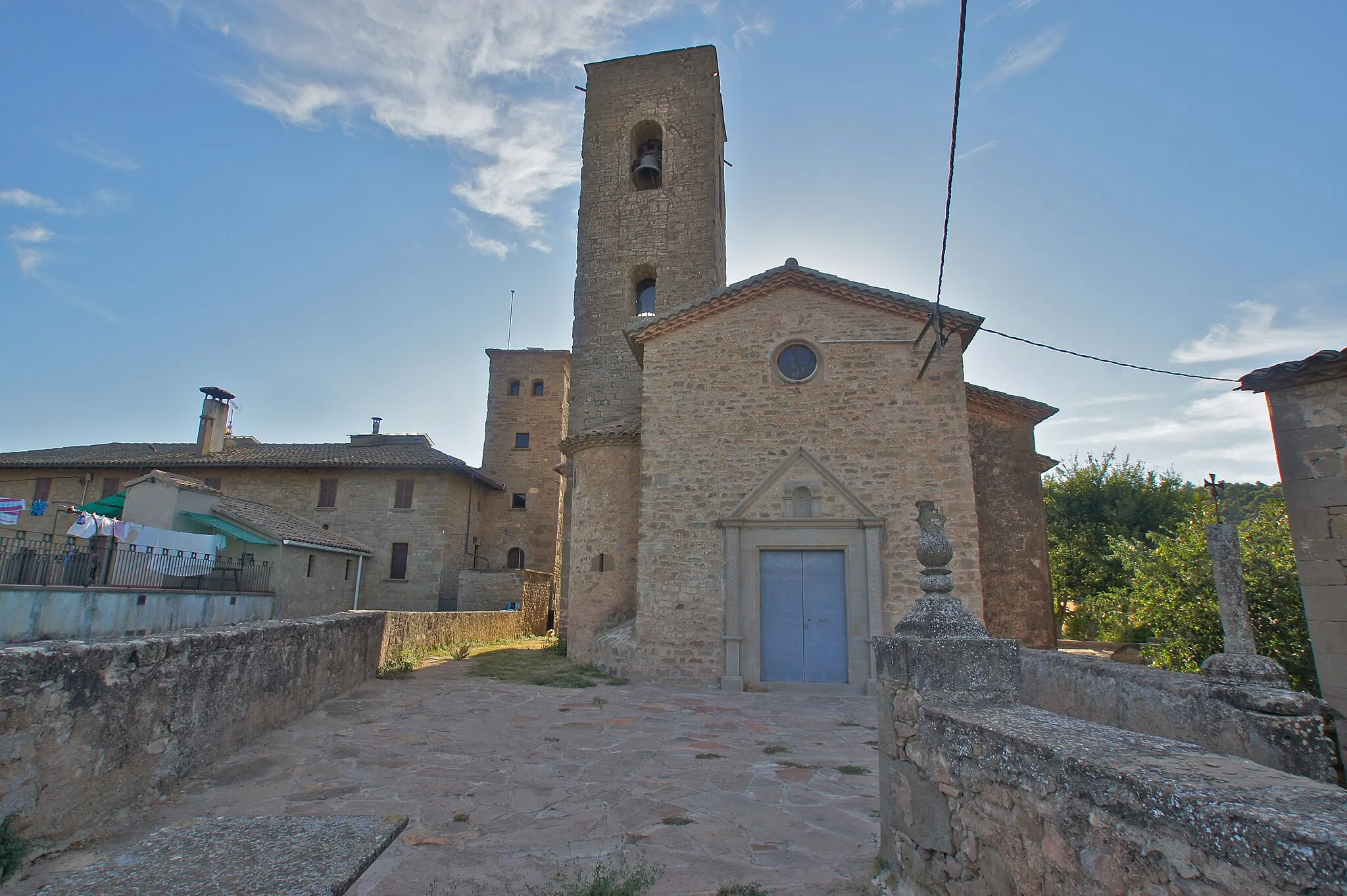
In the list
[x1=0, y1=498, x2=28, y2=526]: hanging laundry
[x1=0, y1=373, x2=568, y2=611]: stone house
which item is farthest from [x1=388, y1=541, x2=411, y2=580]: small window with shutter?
[x1=0, y1=498, x2=28, y2=526]: hanging laundry

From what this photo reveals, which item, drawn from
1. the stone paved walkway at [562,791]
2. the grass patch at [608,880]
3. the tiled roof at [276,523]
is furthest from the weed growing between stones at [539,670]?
the grass patch at [608,880]

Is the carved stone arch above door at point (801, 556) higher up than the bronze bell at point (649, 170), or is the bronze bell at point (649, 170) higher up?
the bronze bell at point (649, 170)

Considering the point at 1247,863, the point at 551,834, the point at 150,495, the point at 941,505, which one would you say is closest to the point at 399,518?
the point at 150,495

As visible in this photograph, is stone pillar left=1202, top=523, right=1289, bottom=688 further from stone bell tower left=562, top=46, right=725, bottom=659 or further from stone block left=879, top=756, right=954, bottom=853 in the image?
stone bell tower left=562, top=46, right=725, bottom=659

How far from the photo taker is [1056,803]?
2.31 metres

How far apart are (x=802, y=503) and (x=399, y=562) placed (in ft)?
59.8

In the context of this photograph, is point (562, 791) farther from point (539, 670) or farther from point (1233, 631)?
point (539, 670)

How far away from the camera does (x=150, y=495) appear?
1642 cm

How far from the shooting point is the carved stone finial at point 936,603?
3623 millimetres

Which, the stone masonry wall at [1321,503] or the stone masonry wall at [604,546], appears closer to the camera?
the stone masonry wall at [1321,503]

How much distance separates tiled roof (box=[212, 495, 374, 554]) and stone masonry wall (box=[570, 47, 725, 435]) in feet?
25.4

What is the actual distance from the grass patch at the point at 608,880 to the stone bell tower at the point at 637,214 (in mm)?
11981

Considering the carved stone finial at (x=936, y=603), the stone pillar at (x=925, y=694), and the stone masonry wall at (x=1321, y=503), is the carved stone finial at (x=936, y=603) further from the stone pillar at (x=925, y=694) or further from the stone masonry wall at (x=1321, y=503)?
the stone masonry wall at (x=1321, y=503)

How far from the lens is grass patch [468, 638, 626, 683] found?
11.9 meters
